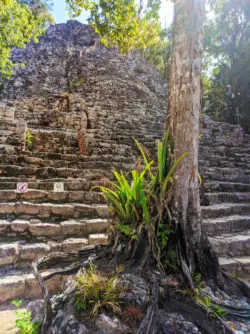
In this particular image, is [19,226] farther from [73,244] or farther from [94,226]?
[94,226]

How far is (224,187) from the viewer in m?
4.43

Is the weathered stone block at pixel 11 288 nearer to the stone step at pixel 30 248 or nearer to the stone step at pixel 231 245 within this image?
the stone step at pixel 30 248

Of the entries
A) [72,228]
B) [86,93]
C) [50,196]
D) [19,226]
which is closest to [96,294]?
[72,228]

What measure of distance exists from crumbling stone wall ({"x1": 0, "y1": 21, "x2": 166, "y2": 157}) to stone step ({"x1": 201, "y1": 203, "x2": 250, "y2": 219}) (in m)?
2.45

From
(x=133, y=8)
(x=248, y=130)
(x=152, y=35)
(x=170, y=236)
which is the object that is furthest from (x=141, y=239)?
(x=248, y=130)

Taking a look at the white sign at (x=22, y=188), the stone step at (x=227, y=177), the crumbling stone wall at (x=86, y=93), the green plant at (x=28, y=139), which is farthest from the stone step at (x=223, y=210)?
the green plant at (x=28, y=139)

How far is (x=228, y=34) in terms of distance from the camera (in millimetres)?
14469

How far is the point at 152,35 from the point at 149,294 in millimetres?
5599

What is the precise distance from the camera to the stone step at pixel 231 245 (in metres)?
2.67

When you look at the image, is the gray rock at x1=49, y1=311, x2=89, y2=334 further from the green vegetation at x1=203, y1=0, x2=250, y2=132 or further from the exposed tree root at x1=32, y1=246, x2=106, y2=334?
the green vegetation at x1=203, y1=0, x2=250, y2=132

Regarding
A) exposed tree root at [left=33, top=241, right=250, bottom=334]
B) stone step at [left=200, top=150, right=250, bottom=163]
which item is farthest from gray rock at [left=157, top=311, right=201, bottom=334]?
stone step at [left=200, top=150, right=250, bottom=163]

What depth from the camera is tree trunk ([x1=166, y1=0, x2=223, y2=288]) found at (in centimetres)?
205

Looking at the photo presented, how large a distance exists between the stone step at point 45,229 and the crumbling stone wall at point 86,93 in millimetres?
2495

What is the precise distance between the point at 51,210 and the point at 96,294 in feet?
5.81
